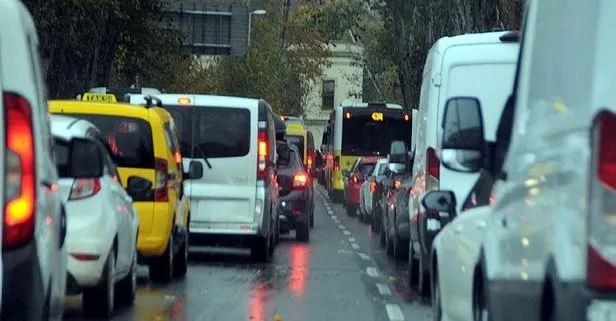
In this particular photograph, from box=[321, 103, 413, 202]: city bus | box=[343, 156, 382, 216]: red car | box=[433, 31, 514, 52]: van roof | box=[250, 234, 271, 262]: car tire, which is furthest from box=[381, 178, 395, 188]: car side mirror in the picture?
box=[321, 103, 413, 202]: city bus

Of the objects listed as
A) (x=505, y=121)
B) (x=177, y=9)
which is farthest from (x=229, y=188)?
(x=177, y=9)

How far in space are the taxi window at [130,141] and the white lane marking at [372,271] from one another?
13.2 feet

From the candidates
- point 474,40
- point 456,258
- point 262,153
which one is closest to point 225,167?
point 262,153

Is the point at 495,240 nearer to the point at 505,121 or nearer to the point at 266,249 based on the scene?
the point at 505,121

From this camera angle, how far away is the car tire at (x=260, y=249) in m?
19.9

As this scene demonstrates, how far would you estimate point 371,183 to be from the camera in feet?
103

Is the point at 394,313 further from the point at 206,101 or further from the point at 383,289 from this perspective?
the point at 206,101

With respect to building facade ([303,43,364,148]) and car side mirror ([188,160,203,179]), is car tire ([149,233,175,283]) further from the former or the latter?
building facade ([303,43,364,148])

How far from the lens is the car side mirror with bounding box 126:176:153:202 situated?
14.9 metres

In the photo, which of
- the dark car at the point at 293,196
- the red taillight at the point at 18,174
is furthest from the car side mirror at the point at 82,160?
the dark car at the point at 293,196

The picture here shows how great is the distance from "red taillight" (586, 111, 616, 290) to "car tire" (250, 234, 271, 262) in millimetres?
14567

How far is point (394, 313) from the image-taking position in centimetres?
1365

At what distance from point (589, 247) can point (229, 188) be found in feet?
46.9

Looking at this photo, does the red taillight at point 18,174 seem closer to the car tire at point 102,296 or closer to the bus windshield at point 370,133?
A: the car tire at point 102,296
